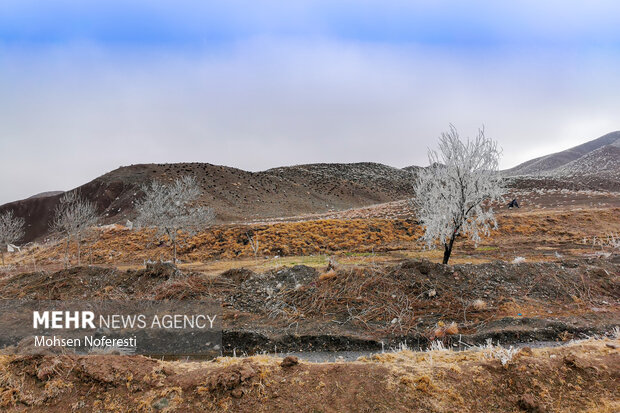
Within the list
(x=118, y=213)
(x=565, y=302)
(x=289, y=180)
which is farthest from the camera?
(x=289, y=180)

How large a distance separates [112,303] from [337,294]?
23.3ft

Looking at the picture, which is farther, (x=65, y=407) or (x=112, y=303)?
(x=112, y=303)

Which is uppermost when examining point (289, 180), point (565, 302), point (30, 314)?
point (289, 180)

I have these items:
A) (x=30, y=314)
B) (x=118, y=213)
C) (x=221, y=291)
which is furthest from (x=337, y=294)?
(x=118, y=213)

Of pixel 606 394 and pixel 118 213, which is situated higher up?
pixel 118 213

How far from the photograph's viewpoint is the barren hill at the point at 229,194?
49.8 m

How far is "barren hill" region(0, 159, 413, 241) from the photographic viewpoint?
49.8m

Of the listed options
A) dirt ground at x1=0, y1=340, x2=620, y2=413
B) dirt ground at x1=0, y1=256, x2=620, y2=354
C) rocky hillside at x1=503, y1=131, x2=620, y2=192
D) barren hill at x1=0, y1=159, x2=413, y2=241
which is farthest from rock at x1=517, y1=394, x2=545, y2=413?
barren hill at x1=0, y1=159, x2=413, y2=241

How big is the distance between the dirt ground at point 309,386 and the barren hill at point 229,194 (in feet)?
124

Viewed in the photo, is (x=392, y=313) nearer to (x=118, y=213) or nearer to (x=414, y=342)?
(x=414, y=342)

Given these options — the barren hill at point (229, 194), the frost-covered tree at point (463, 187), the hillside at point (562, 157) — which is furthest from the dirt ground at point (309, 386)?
the hillside at point (562, 157)

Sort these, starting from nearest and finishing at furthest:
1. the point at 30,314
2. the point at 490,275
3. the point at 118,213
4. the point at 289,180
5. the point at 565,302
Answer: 1. the point at 30,314
2. the point at 565,302
3. the point at 490,275
4. the point at 118,213
5. the point at 289,180

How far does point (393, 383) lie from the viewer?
4652 millimetres

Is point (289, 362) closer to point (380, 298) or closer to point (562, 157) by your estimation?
point (380, 298)
